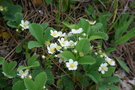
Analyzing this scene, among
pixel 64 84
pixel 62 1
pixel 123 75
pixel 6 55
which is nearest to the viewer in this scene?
pixel 64 84

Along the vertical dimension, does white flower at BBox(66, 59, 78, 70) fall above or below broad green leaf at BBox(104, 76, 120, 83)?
above

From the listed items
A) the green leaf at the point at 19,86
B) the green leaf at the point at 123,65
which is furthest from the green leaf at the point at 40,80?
the green leaf at the point at 123,65

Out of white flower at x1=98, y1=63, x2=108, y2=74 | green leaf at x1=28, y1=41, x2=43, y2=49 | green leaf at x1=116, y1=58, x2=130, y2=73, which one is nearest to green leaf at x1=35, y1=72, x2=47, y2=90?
green leaf at x1=28, y1=41, x2=43, y2=49

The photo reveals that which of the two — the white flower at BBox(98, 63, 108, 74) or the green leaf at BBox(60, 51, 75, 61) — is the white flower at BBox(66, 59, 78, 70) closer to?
the green leaf at BBox(60, 51, 75, 61)

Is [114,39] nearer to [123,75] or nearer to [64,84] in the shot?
[123,75]

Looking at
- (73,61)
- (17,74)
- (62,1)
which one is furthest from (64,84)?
(62,1)

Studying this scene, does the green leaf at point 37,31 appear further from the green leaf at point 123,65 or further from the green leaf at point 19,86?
the green leaf at point 123,65
